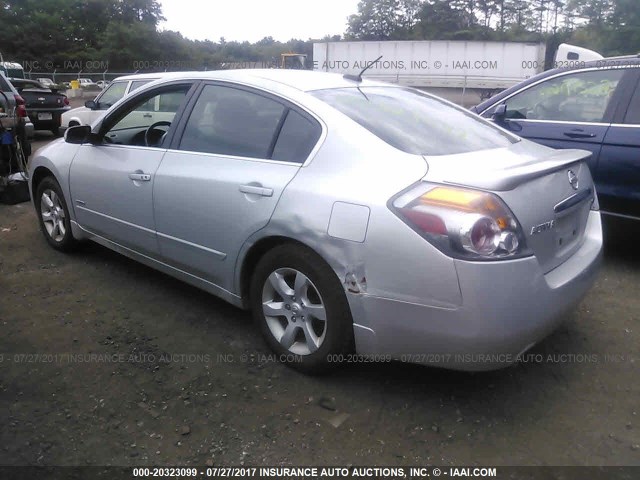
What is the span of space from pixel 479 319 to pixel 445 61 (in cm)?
2464

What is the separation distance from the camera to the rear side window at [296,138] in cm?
289

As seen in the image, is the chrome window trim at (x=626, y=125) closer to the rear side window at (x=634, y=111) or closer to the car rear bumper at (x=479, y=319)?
the rear side window at (x=634, y=111)

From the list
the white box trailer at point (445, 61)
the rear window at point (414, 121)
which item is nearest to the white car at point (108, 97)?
the rear window at point (414, 121)

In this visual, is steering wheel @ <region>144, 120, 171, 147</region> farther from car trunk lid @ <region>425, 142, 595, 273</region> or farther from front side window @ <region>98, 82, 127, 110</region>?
front side window @ <region>98, 82, 127, 110</region>

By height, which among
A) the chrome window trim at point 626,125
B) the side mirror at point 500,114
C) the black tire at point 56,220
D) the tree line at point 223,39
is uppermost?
the tree line at point 223,39

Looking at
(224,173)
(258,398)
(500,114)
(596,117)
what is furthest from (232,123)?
(596,117)

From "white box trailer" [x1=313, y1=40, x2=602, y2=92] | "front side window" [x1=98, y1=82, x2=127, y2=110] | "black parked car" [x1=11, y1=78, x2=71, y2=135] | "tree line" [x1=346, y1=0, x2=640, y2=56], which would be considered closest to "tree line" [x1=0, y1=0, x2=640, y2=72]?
"tree line" [x1=346, y1=0, x2=640, y2=56]

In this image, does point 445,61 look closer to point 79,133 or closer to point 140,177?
point 79,133

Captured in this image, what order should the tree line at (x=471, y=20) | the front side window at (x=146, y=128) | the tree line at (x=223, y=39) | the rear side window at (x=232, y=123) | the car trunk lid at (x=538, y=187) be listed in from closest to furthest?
the car trunk lid at (x=538, y=187), the rear side window at (x=232, y=123), the front side window at (x=146, y=128), the tree line at (x=223, y=39), the tree line at (x=471, y=20)

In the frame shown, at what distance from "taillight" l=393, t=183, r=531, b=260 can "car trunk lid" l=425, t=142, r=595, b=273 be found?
6 centimetres

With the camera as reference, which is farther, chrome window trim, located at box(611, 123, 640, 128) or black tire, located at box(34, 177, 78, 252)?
black tire, located at box(34, 177, 78, 252)

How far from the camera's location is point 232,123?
328cm

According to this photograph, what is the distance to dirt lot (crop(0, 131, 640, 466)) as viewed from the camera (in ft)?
7.83

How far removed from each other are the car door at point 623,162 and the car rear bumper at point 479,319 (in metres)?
2.00
